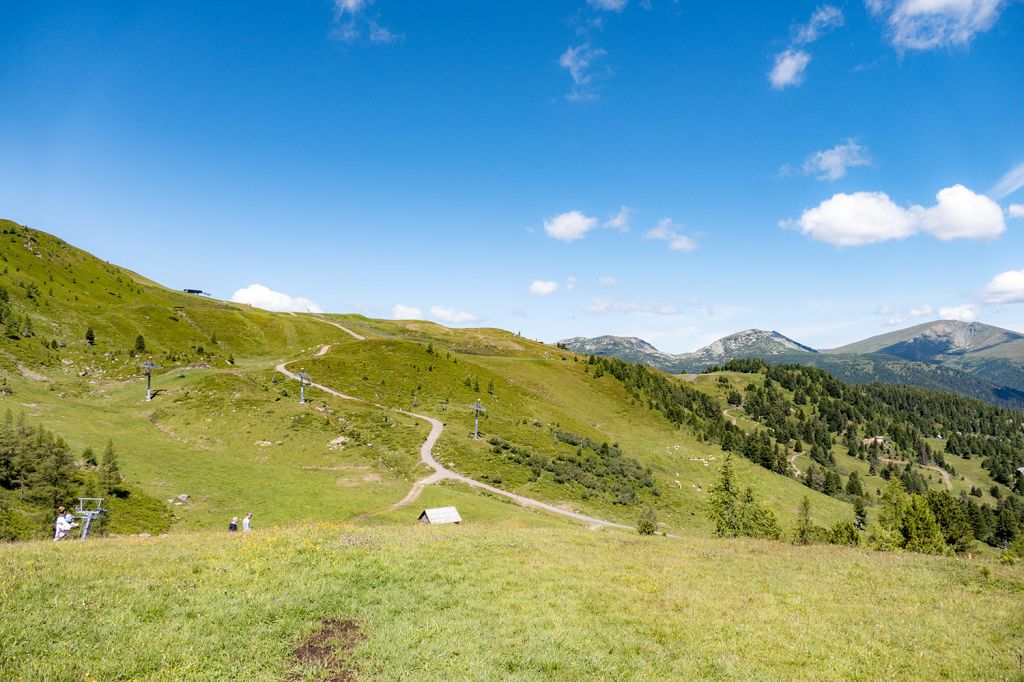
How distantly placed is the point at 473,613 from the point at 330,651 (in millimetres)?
4373

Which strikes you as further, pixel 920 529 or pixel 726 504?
pixel 726 504

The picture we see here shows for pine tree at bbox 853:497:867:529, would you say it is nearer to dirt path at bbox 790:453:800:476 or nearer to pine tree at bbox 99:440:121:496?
dirt path at bbox 790:453:800:476

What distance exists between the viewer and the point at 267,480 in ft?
151

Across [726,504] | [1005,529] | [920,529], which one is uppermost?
[726,504]

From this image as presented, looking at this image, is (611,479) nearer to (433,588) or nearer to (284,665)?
(433,588)

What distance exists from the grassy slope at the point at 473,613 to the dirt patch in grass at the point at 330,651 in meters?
0.25

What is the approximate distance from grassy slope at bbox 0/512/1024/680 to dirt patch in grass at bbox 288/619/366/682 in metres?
0.25

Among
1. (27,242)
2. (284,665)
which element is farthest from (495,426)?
(27,242)

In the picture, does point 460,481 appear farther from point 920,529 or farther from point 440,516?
point 920,529

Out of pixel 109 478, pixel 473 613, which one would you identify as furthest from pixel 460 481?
pixel 473 613

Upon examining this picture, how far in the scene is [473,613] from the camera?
14844mm

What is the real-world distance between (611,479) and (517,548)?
166 feet

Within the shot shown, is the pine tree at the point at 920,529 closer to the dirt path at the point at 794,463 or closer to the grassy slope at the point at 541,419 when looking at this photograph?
the grassy slope at the point at 541,419

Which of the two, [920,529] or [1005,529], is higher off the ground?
[920,529]
